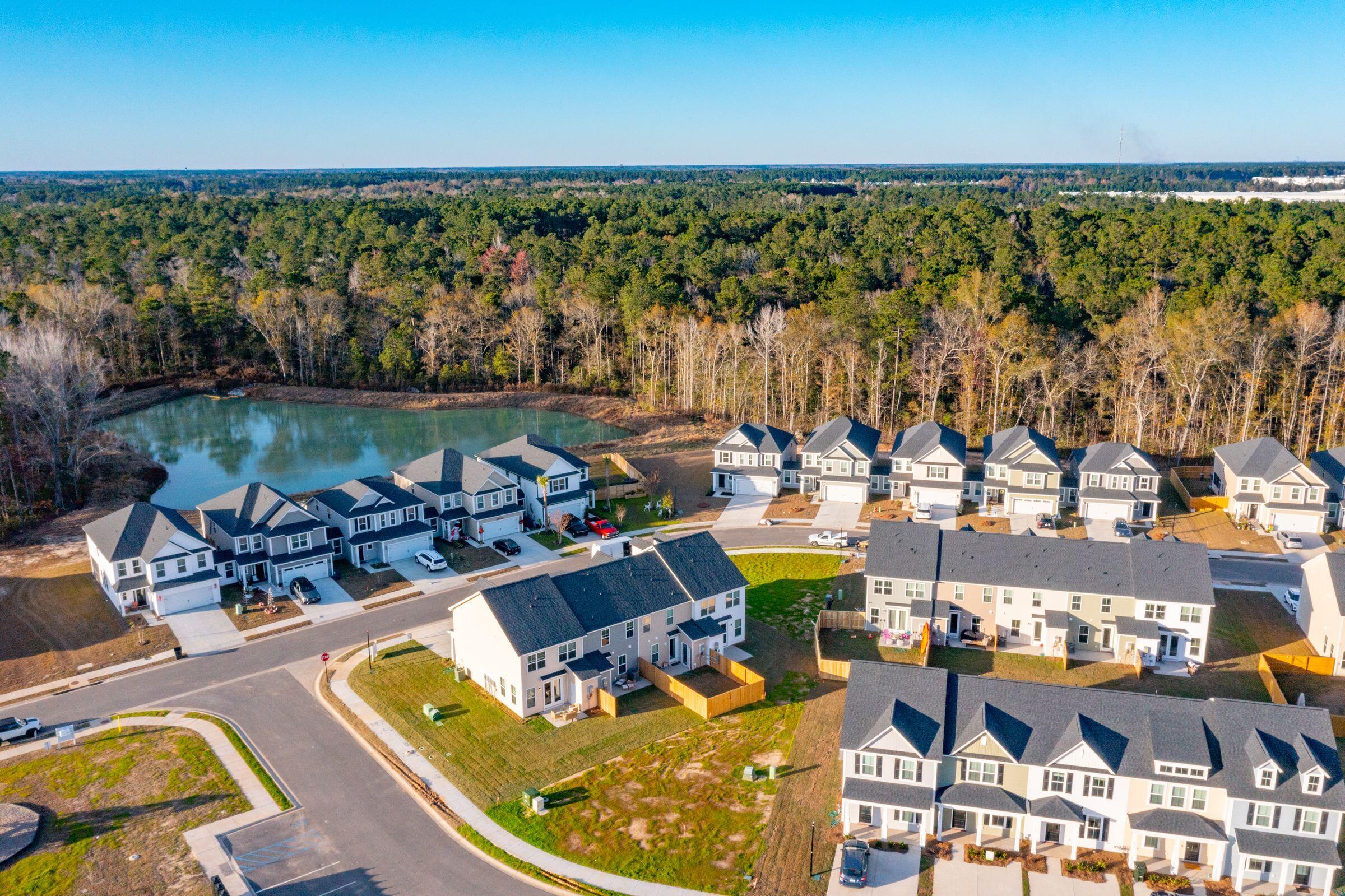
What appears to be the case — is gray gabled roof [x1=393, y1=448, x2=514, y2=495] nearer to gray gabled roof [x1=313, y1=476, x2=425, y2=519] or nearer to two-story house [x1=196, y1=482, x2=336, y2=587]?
gray gabled roof [x1=313, y1=476, x2=425, y2=519]

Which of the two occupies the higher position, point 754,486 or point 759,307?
point 759,307

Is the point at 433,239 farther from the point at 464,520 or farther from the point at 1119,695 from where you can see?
the point at 1119,695

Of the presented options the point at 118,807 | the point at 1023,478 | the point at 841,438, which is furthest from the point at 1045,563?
the point at 118,807

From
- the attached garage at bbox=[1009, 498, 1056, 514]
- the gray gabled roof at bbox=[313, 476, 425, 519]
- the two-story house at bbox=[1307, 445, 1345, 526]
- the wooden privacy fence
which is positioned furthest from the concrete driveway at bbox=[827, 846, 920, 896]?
the two-story house at bbox=[1307, 445, 1345, 526]

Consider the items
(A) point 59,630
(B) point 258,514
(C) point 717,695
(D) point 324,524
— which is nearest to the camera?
(C) point 717,695

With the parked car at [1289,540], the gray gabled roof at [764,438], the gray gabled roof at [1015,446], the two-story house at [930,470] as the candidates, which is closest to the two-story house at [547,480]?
the gray gabled roof at [764,438]

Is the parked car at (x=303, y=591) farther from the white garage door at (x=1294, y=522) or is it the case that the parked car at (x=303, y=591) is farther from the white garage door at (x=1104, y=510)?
the white garage door at (x=1294, y=522)

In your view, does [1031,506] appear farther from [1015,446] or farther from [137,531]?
[137,531]
